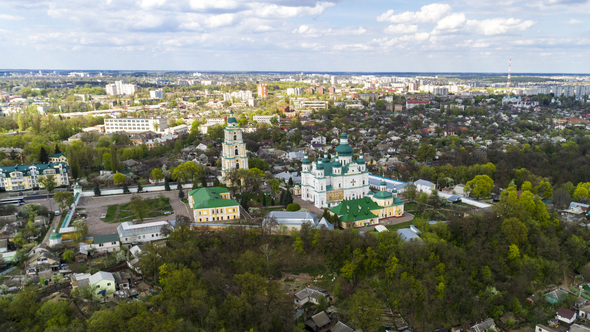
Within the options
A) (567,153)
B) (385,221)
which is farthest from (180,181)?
(567,153)

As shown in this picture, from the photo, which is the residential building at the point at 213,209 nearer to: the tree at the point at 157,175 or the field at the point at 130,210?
the field at the point at 130,210

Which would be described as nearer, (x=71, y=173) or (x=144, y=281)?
(x=144, y=281)

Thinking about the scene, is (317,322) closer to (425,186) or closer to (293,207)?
(293,207)

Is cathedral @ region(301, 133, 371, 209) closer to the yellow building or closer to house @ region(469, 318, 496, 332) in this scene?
the yellow building

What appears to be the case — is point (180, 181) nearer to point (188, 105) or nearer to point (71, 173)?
point (71, 173)

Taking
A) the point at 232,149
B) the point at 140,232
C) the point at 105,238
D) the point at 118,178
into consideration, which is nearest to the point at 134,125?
the point at 118,178
